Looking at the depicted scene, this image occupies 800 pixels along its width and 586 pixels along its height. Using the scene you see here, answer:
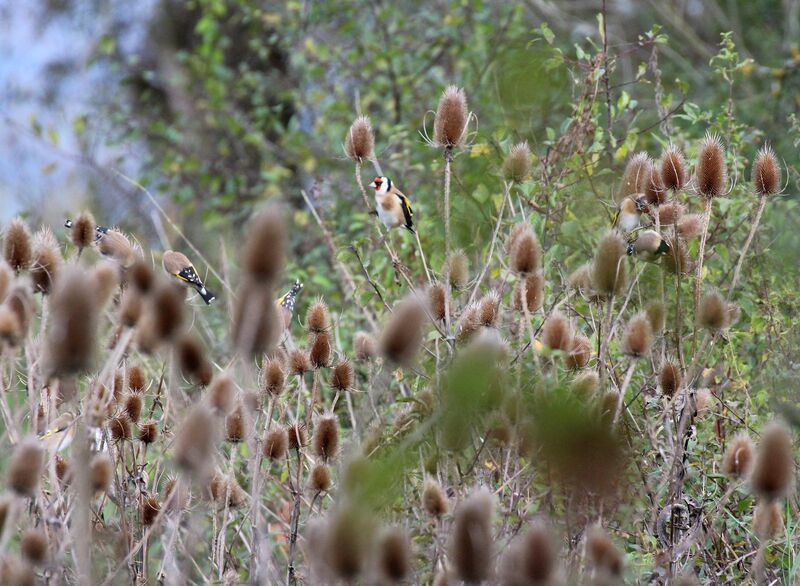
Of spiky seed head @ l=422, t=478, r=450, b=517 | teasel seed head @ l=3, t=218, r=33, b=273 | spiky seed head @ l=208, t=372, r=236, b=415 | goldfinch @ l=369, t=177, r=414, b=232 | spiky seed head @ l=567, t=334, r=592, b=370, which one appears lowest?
goldfinch @ l=369, t=177, r=414, b=232

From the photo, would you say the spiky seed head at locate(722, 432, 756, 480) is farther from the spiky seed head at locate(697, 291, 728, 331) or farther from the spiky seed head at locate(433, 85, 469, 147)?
the spiky seed head at locate(433, 85, 469, 147)

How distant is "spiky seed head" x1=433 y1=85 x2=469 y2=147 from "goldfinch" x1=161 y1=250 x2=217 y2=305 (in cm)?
77

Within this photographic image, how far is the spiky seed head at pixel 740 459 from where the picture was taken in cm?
226

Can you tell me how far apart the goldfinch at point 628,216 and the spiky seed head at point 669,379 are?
0.43 m

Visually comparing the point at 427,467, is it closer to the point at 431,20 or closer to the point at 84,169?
the point at 431,20

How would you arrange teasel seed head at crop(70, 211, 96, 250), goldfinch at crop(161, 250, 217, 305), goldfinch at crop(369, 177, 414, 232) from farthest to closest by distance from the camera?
Result: goldfinch at crop(369, 177, 414, 232) → goldfinch at crop(161, 250, 217, 305) → teasel seed head at crop(70, 211, 96, 250)

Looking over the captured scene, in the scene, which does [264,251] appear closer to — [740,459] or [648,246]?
[740,459]

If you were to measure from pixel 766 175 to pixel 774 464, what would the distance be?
1053 mm

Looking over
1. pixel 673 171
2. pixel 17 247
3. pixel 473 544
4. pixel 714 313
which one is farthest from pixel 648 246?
pixel 17 247

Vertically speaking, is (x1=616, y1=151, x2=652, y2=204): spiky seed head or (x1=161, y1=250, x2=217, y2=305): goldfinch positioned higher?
(x1=616, y1=151, x2=652, y2=204): spiky seed head

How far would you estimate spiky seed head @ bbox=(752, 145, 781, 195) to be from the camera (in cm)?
276

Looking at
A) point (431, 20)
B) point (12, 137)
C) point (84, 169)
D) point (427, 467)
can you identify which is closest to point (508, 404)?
point (427, 467)

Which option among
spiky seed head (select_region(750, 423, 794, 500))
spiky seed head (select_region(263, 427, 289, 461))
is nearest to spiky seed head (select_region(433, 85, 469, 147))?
spiky seed head (select_region(263, 427, 289, 461))

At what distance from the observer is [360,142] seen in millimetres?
3029
